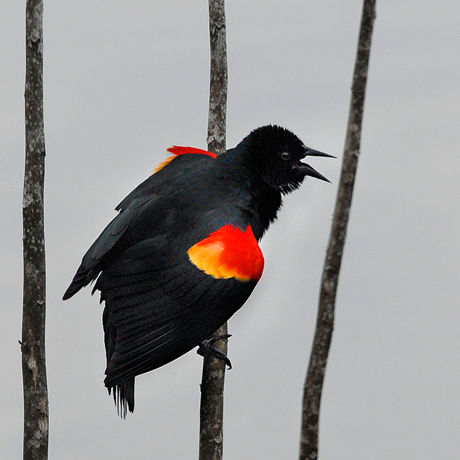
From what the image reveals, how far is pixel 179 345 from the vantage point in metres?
4.83

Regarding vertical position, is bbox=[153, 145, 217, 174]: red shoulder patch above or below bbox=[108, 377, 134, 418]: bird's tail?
above

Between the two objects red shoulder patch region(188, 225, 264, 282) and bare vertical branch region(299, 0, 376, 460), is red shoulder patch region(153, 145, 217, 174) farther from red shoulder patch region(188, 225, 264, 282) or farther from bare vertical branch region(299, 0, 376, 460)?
bare vertical branch region(299, 0, 376, 460)

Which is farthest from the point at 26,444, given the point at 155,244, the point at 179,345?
the point at 155,244

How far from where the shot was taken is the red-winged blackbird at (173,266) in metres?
4.81

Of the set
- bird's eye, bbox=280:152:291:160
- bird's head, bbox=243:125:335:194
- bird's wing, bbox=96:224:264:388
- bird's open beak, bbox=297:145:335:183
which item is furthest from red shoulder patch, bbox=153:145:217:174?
bird's wing, bbox=96:224:264:388

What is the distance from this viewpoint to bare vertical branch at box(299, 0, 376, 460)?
3.26 meters

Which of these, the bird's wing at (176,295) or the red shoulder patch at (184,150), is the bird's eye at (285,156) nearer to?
the red shoulder patch at (184,150)

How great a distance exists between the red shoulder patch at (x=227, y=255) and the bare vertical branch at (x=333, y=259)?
1532 millimetres

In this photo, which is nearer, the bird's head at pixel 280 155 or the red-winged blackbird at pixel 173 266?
the red-winged blackbird at pixel 173 266

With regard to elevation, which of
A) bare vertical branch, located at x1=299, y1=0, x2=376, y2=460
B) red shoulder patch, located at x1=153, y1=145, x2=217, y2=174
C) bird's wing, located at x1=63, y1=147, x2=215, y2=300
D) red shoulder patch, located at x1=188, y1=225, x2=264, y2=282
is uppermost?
red shoulder patch, located at x1=153, y1=145, x2=217, y2=174

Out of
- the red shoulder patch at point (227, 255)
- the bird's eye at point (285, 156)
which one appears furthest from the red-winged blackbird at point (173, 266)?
the bird's eye at point (285, 156)

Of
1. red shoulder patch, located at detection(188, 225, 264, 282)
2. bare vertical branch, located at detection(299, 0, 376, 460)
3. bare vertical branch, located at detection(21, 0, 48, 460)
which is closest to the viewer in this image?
bare vertical branch, located at detection(299, 0, 376, 460)

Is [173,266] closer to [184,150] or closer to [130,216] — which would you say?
[130,216]

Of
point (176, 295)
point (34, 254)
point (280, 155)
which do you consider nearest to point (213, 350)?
point (176, 295)
